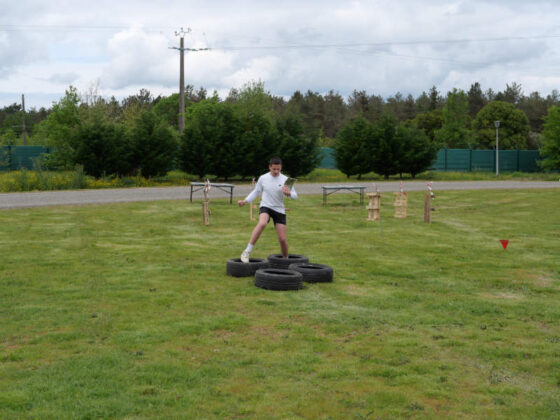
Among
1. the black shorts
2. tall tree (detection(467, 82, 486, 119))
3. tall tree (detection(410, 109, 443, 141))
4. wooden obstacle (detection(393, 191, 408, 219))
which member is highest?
tall tree (detection(467, 82, 486, 119))

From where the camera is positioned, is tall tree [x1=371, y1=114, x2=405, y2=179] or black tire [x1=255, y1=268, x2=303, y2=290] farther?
tall tree [x1=371, y1=114, x2=405, y2=179]

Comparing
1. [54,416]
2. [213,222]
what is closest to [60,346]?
[54,416]

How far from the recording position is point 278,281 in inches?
334

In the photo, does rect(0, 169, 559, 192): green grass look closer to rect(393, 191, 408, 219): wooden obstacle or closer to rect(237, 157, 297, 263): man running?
rect(393, 191, 408, 219): wooden obstacle

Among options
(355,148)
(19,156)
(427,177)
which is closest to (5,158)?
(19,156)

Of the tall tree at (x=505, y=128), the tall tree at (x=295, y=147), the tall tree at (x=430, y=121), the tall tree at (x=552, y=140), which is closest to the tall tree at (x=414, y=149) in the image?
the tall tree at (x=295, y=147)

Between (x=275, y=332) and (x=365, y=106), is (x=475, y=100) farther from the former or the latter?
(x=275, y=332)

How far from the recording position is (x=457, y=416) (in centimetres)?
437

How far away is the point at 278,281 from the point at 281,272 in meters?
0.47

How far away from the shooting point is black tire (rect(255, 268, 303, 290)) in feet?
27.8

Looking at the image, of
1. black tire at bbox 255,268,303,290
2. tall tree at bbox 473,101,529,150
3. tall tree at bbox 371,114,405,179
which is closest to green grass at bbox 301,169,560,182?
tall tree at bbox 371,114,405,179

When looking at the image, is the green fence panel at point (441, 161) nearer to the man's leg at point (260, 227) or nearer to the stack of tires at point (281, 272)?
the stack of tires at point (281, 272)

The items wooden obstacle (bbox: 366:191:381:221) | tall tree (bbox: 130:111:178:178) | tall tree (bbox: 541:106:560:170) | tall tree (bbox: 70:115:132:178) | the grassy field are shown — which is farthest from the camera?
tall tree (bbox: 541:106:560:170)

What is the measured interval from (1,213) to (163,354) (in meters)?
14.3
